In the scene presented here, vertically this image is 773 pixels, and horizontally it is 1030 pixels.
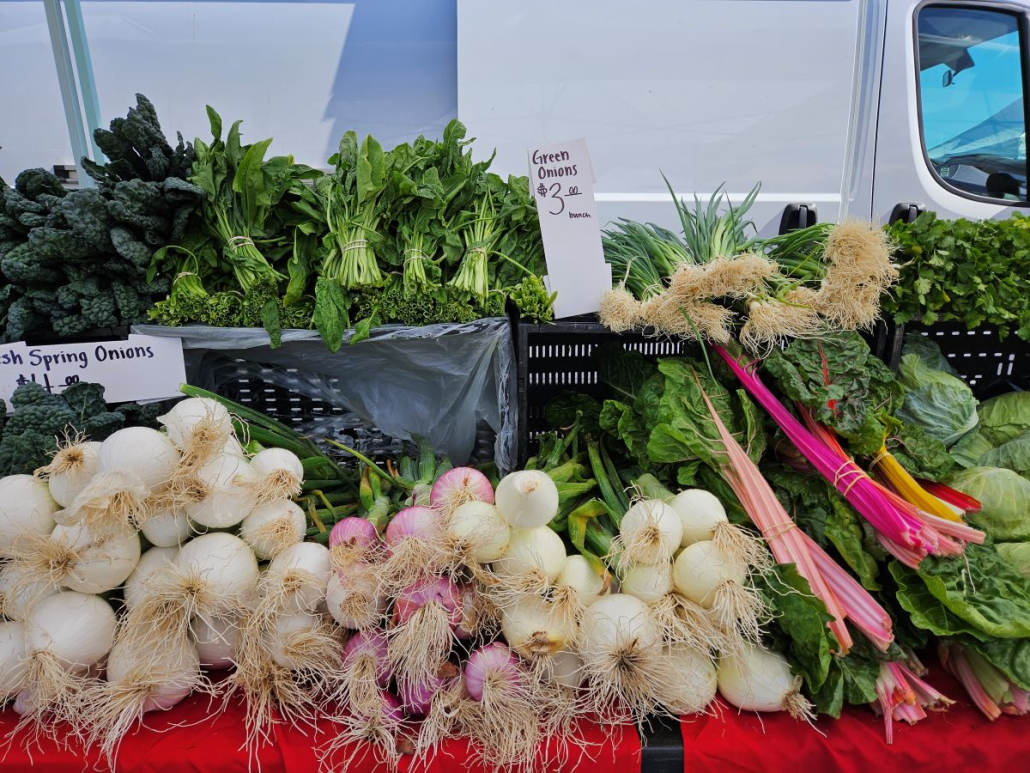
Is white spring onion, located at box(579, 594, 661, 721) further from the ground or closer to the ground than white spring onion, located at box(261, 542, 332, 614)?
closer to the ground

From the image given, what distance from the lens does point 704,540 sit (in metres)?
1.45

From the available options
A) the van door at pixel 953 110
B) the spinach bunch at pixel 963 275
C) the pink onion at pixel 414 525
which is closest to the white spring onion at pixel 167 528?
the pink onion at pixel 414 525

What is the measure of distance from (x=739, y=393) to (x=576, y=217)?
0.74 m

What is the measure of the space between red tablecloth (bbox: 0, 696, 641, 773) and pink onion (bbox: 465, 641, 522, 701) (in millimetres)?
139

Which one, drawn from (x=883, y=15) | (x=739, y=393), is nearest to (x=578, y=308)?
(x=739, y=393)

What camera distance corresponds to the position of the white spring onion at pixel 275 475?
1.46 meters

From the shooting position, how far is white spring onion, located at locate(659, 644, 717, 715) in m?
1.34

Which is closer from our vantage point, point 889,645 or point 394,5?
point 889,645

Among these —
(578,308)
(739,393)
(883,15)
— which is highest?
(883,15)

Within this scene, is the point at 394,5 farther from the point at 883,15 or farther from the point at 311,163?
the point at 883,15

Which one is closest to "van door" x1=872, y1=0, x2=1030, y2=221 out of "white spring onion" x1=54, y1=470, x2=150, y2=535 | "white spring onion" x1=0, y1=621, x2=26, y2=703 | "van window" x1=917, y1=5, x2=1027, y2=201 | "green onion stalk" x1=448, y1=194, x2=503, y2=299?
"van window" x1=917, y1=5, x2=1027, y2=201

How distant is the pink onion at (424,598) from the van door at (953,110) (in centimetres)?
318

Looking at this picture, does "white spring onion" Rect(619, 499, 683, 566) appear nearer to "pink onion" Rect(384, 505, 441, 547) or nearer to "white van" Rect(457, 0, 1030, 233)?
"pink onion" Rect(384, 505, 441, 547)

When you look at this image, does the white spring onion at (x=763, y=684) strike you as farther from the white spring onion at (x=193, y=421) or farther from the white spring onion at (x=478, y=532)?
the white spring onion at (x=193, y=421)
